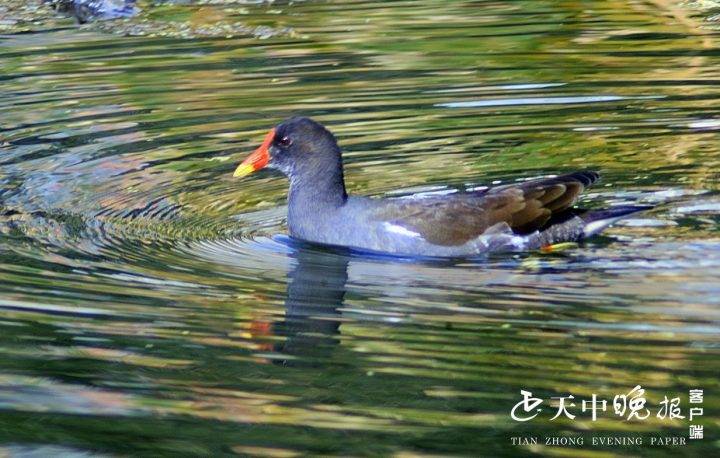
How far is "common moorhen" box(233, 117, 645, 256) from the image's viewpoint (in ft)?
24.0

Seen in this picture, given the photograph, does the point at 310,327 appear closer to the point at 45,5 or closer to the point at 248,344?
the point at 248,344

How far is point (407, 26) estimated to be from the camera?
12922 millimetres

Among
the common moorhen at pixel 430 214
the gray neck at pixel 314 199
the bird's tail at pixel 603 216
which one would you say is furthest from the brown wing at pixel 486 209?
the gray neck at pixel 314 199

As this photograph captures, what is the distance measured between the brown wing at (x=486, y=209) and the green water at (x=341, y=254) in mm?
226

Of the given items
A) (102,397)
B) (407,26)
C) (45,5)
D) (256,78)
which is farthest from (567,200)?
(45,5)

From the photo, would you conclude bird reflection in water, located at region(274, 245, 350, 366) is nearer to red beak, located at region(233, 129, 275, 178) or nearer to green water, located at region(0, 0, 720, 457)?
green water, located at region(0, 0, 720, 457)

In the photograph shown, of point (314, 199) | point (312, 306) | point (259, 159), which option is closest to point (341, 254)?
point (314, 199)

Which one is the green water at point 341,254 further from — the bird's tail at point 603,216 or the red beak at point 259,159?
the red beak at point 259,159

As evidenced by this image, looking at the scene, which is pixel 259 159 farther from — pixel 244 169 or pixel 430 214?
pixel 430 214

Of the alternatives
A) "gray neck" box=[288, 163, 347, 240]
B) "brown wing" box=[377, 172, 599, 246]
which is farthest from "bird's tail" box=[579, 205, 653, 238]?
"gray neck" box=[288, 163, 347, 240]

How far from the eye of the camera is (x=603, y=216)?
7539 millimetres

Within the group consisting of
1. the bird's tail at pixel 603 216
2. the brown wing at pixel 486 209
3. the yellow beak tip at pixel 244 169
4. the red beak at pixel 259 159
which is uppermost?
the red beak at pixel 259 159

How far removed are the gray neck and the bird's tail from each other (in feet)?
4.18

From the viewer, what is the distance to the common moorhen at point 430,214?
24.0 ft
